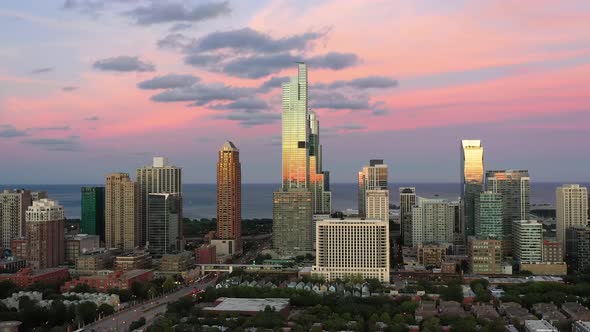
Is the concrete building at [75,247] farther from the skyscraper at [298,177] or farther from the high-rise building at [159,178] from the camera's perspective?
the skyscraper at [298,177]

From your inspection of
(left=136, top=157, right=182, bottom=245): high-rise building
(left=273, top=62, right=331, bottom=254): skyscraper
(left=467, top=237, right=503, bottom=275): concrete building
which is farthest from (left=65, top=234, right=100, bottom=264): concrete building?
(left=467, top=237, right=503, bottom=275): concrete building

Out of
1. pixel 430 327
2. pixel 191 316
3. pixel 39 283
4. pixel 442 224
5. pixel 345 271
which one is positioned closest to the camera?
pixel 430 327

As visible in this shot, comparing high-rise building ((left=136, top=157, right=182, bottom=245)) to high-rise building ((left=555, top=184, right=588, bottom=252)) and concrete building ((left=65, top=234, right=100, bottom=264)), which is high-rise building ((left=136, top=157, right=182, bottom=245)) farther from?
high-rise building ((left=555, top=184, right=588, bottom=252))

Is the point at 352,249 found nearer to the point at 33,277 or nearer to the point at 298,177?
the point at 33,277

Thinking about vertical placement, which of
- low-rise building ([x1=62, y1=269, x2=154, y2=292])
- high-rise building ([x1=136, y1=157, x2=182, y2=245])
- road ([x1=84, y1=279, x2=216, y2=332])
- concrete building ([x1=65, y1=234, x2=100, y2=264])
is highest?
high-rise building ([x1=136, y1=157, x2=182, y2=245])

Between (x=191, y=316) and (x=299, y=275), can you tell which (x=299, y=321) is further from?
(x=299, y=275)

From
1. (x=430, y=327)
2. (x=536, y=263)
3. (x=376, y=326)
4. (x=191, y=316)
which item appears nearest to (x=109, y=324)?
(x=191, y=316)

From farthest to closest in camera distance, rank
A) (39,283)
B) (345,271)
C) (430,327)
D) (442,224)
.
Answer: (442,224)
(345,271)
(39,283)
(430,327)
